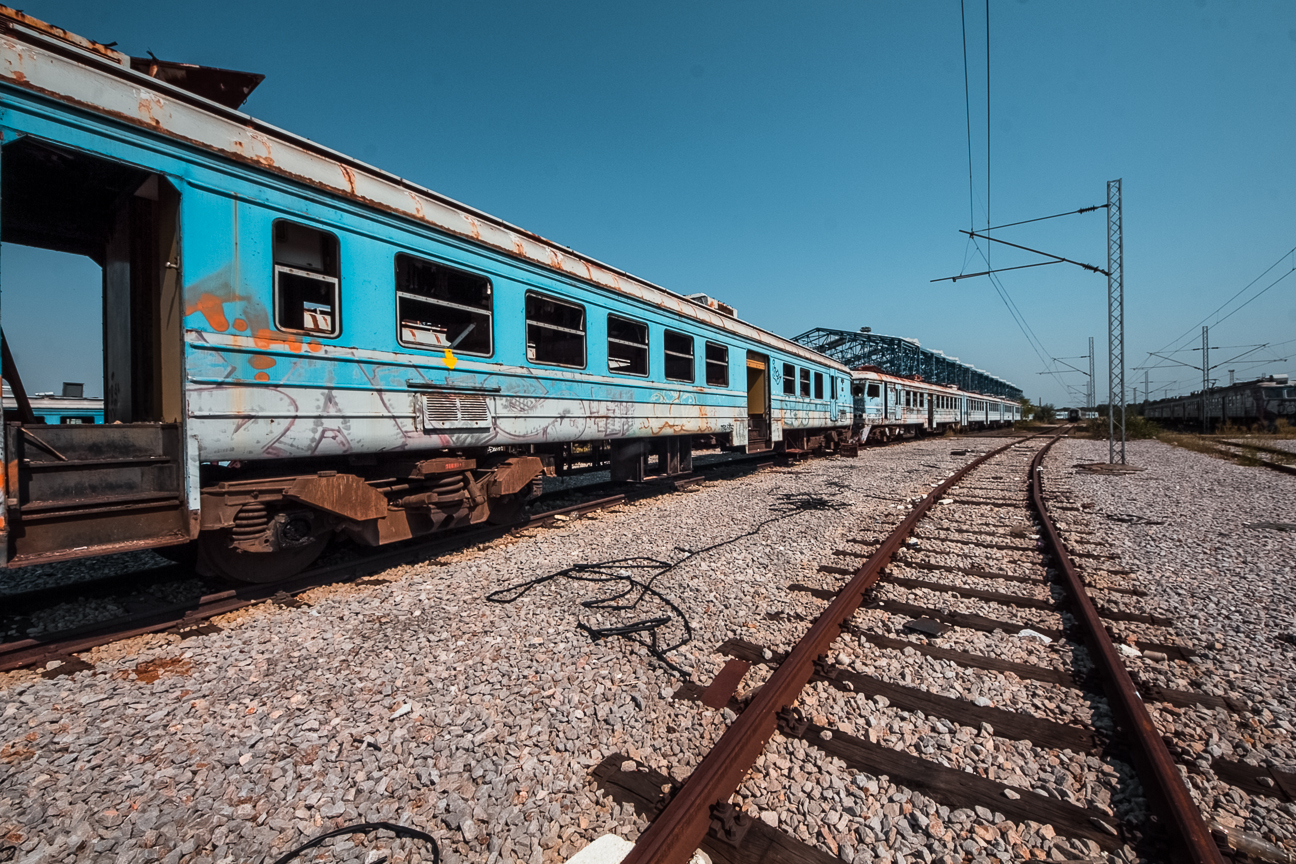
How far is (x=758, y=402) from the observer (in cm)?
1292

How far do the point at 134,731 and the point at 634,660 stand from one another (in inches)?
100

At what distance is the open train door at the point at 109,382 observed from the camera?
3.26m

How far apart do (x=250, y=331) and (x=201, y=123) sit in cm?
150

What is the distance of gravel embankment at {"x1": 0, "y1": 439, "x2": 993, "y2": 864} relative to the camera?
209 cm

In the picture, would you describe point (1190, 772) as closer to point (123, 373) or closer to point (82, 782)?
point (82, 782)

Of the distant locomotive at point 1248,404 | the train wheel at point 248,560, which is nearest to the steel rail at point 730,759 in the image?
the train wheel at point 248,560

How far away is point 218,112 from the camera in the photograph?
4016 mm

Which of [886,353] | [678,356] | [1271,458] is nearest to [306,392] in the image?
[678,356]

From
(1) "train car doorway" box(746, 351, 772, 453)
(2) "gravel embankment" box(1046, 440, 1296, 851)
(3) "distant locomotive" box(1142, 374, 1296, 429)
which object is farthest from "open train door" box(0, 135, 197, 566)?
(3) "distant locomotive" box(1142, 374, 1296, 429)

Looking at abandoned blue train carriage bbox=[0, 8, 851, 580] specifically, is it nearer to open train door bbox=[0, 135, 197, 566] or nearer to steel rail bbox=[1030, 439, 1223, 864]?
open train door bbox=[0, 135, 197, 566]

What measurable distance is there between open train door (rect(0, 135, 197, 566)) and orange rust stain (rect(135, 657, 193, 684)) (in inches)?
29.2

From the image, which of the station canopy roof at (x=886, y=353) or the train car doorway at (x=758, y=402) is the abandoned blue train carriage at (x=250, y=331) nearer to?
the train car doorway at (x=758, y=402)

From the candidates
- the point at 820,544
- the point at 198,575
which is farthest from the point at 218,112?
the point at 820,544

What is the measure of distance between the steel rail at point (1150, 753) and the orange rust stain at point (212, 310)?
5.65 m
